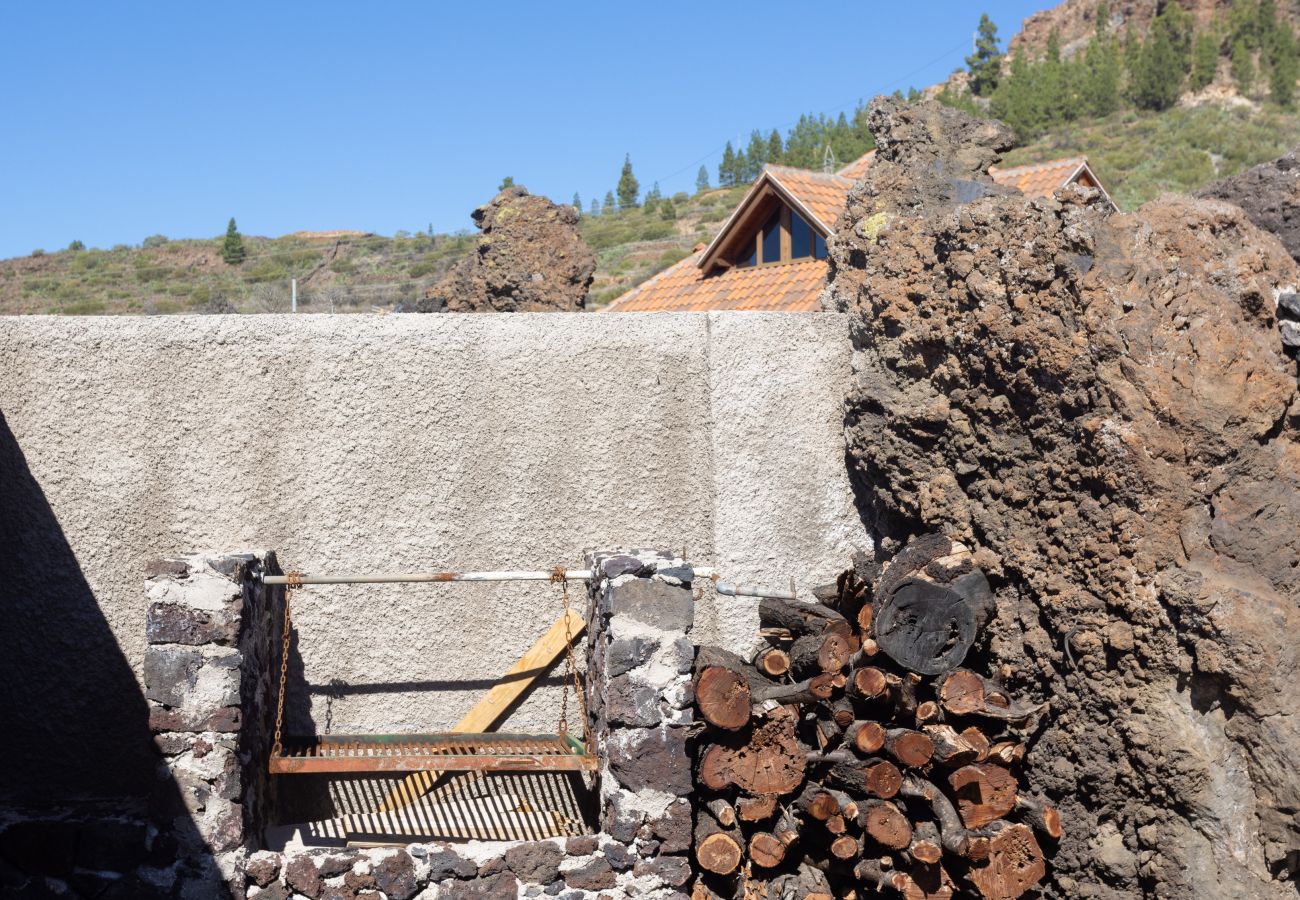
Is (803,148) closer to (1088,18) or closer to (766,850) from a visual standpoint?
(1088,18)

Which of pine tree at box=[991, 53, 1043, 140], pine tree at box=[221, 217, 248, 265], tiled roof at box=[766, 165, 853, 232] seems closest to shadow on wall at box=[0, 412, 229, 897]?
tiled roof at box=[766, 165, 853, 232]

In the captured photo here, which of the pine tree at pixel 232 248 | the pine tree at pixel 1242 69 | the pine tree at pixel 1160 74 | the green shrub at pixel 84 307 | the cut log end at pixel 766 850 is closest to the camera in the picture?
the cut log end at pixel 766 850

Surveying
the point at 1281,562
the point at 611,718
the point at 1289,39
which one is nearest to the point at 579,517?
the point at 611,718

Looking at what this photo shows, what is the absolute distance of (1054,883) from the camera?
4688mm

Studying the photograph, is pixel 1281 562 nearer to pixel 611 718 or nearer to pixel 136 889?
pixel 611 718

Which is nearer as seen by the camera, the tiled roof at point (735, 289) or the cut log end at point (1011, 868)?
the cut log end at point (1011, 868)

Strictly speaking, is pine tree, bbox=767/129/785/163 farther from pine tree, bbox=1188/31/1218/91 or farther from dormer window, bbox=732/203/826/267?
dormer window, bbox=732/203/826/267

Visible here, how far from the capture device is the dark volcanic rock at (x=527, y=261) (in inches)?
353

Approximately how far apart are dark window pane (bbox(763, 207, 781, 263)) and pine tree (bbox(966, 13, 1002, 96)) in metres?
43.3

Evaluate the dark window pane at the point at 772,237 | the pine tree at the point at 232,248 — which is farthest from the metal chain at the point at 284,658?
the pine tree at the point at 232,248

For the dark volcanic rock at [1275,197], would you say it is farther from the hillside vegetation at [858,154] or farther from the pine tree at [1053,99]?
the pine tree at [1053,99]

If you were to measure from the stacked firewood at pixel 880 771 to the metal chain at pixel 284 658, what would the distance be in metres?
1.73

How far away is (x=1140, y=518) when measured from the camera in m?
4.37

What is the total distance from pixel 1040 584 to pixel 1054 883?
1.21 m
